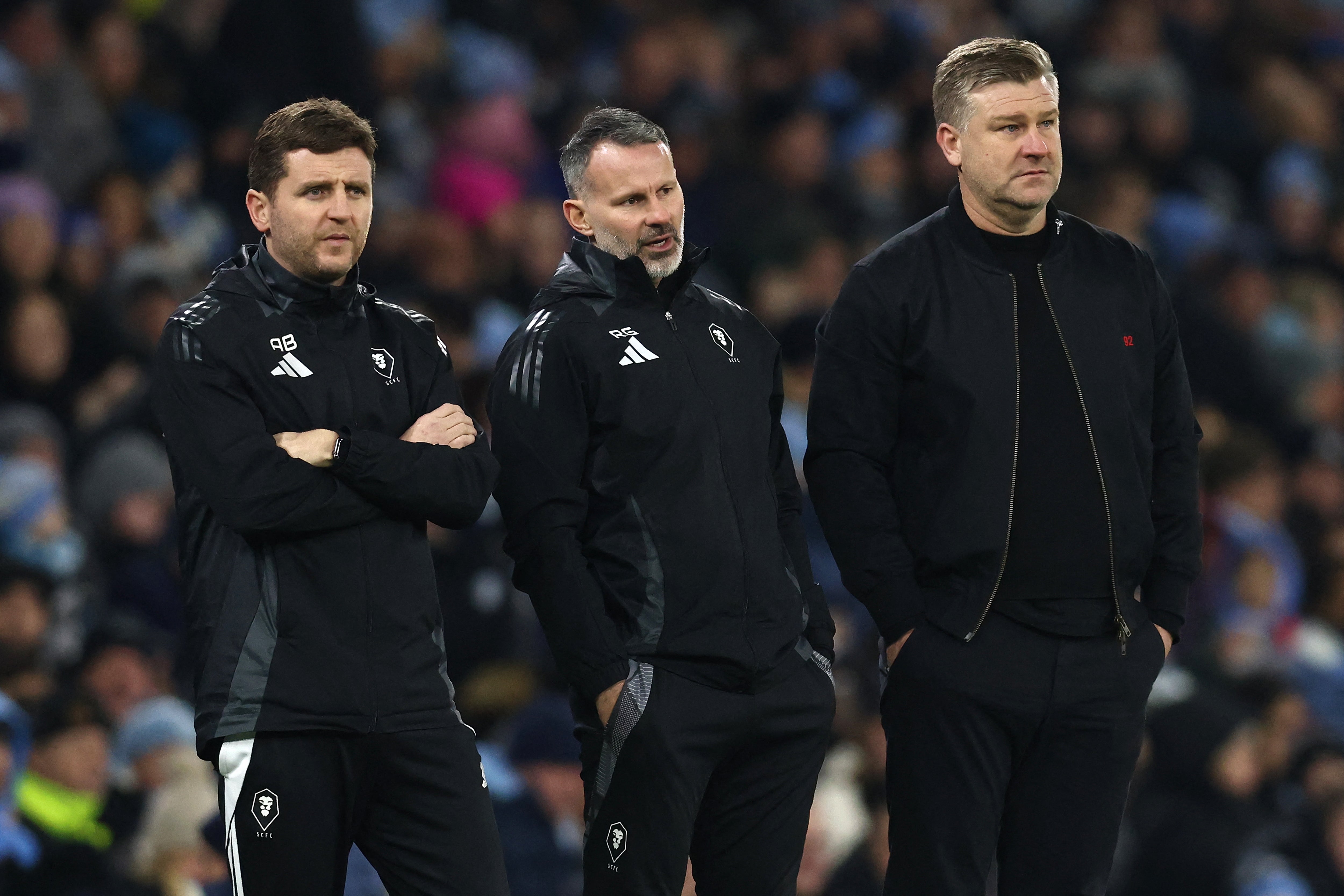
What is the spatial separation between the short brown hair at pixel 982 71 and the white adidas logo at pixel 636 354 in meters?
0.78

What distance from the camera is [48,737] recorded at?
19.1 ft

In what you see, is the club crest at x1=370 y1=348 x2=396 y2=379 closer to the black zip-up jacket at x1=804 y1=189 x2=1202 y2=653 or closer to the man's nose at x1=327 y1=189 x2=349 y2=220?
the man's nose at x1=327 y1=189 x2=349 y2=220

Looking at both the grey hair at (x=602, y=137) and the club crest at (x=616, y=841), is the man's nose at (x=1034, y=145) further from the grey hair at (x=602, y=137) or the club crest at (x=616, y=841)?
the club crest at (x=616, y=841)

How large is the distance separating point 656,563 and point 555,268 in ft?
15.0

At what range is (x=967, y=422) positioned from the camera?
162 inches

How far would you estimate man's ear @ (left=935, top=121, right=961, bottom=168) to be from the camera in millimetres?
4254

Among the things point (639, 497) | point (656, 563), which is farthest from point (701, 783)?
point (639, 497)

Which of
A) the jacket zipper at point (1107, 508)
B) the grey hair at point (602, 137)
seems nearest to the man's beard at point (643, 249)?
Result: the grey hair at point (602, 137)

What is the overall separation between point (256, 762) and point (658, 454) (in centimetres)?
97

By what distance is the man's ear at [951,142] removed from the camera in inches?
167

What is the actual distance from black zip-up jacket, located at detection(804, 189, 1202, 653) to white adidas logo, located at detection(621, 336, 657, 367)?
38cm

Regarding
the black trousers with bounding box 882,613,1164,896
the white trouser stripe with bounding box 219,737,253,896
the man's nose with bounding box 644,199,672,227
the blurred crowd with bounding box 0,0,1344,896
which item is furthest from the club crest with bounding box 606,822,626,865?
the blurred crowd with bounding box 0,0,1344,896

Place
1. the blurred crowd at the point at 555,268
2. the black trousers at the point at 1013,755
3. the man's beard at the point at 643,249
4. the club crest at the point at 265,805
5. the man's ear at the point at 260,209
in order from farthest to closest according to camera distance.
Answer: the blurred crowd at the point at 555,268 < the man's beard at the point at 643,249 < the black trousers at the point at 1013,755 < the man's ear at the point at 260,209 < the club crest at the point at 265,805

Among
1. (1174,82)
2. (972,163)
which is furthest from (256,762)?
(1174,82)
